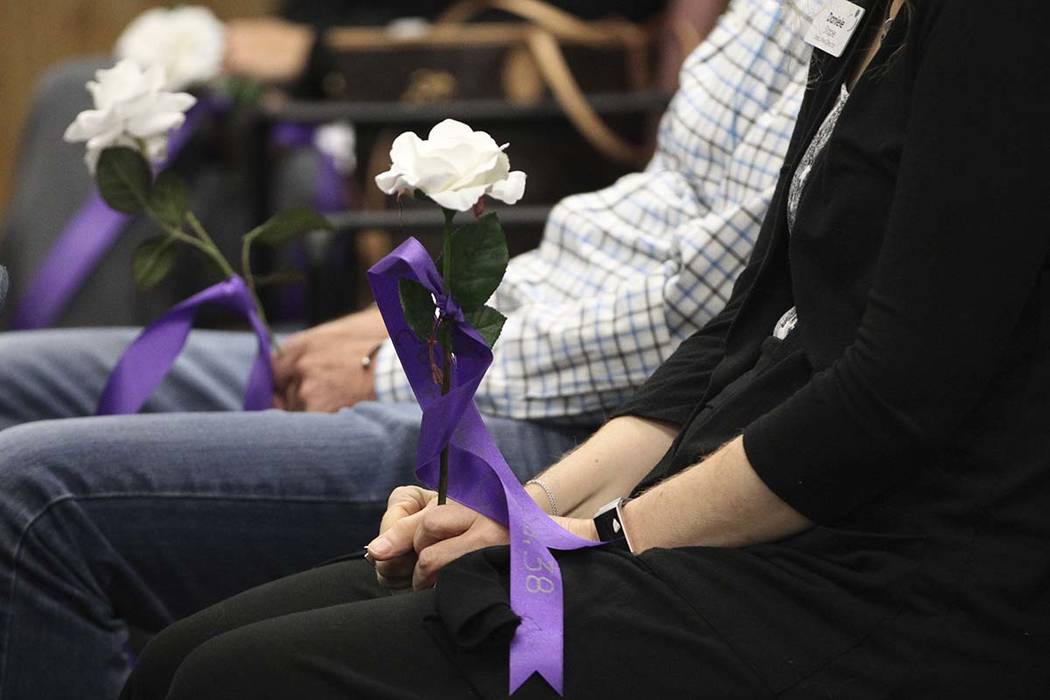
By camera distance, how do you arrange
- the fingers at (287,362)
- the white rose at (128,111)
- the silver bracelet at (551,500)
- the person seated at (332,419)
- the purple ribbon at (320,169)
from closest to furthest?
the silver bracelet at (551,500) < the person seated at (332,419) < the white rose at (128,111) < the fingers at (287,362) < the purple ribbon at (320,169)

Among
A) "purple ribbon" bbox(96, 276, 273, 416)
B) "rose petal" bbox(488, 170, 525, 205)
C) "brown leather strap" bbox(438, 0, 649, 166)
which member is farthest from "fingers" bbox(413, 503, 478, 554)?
"brown leather strap" bbox(438, 0, 649, 166)

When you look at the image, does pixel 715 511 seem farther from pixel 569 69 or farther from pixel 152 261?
pixel 569 69

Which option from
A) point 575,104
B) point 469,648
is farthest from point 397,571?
point 575,104

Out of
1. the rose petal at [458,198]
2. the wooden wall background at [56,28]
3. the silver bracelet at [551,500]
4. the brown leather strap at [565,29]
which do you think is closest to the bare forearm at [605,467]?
the silver bracelet at [551,500]

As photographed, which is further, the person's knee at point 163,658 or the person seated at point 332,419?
the person seated at point 332,419

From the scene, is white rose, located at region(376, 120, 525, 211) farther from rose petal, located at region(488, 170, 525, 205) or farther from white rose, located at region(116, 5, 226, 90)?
white rose, located at region(116, 5, 226, 90)

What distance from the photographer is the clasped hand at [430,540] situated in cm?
94

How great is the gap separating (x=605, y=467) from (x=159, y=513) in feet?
1.33

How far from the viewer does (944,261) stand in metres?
0.80

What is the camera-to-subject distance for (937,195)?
0.80 m

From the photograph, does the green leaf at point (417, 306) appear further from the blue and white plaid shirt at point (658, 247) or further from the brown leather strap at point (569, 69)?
the brown leather strap at point (569, 69)

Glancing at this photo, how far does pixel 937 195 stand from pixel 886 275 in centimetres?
6

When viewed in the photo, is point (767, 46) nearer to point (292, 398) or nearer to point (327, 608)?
point (292, 398)

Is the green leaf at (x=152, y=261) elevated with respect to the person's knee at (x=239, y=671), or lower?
elevated
